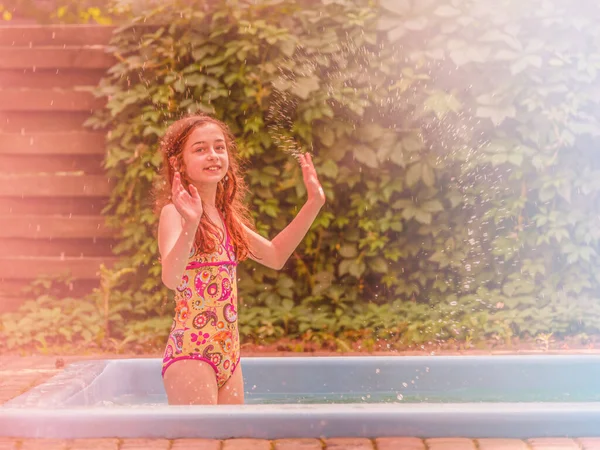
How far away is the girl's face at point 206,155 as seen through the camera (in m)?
3.27

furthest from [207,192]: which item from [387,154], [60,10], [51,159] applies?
[60,10]

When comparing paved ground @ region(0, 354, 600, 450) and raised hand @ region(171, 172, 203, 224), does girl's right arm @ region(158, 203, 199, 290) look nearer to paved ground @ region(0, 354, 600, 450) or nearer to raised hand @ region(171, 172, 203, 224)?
raised hand @ region(171, 172, 203, 224)

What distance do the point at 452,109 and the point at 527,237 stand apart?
2.81 ft

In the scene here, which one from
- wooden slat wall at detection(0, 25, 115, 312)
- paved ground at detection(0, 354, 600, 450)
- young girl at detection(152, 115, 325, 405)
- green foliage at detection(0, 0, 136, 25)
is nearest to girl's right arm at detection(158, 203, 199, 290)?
young girl at detection(152, 115, 325, 405)

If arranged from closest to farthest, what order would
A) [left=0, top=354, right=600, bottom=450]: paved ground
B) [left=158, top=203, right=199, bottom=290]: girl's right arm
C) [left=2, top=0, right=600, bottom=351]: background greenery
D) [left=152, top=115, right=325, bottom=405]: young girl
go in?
[left=0, top=354, right=600, bottom=450]: paved ground
[left=158, top=203, right=199, bottom=290]: girl's right arm
[left=152, top=115, right=325, bottom=405]: young girl
[left=2, top=0, right=600, bottom=351]: background greenery

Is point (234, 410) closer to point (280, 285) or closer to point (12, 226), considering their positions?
point (280, 285)

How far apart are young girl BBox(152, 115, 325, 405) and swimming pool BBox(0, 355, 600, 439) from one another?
7.6 inches

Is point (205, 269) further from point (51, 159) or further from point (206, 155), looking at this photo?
point (51, 159)

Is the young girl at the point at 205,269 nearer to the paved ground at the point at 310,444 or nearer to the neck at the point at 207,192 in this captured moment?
the neck at the point at 207,192

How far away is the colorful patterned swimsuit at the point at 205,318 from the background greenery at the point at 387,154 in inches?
75.8

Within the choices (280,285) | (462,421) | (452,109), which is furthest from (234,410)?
(452,109)

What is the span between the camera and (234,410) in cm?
281

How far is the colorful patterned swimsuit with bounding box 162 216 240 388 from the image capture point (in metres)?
3.20

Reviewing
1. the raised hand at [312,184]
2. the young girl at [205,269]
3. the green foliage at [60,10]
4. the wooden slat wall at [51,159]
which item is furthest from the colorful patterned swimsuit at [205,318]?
the green foliage at [60,10]
